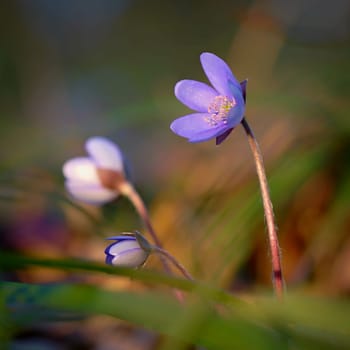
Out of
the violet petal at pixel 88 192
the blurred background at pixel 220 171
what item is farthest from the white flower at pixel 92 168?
the blurred background at pixel 220 171

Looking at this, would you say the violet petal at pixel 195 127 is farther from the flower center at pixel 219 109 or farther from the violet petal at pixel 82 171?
the violet petal at pixel 82 171

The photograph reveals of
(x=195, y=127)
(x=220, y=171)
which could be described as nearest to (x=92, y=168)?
(x=195, y=127)

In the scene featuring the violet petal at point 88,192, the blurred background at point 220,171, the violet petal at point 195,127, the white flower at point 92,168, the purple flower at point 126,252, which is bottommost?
the purple flower at point 126,252

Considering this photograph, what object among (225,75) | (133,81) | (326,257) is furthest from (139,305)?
(133,81)

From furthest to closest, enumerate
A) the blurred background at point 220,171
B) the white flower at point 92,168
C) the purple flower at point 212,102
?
the blurred background at point 220,171 → the white flower at point 92,168 → the purple flower at point 212,102

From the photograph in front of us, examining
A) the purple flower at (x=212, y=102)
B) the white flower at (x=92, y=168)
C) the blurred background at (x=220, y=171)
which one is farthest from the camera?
the blurred background at (x=220, y=171)

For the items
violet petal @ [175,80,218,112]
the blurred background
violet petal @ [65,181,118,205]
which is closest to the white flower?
violet petal @ [65,181,118,205]
